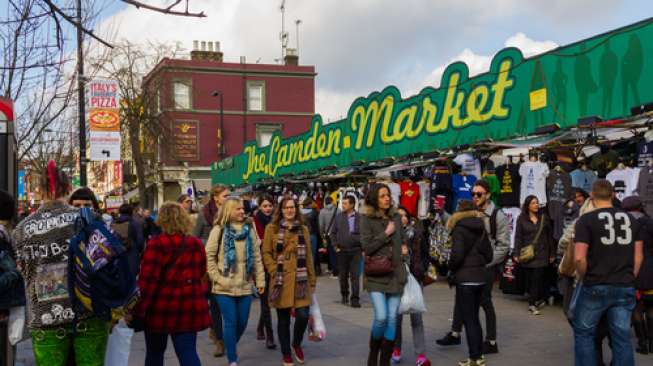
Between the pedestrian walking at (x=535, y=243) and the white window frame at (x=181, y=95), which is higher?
the white window frame at (x=181, y=95)

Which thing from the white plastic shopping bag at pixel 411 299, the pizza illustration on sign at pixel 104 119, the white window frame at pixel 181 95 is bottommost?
the white plastic shopping bag at pixel 411 299

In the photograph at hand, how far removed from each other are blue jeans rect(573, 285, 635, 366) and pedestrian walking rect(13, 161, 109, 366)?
Answer: 3855 mm

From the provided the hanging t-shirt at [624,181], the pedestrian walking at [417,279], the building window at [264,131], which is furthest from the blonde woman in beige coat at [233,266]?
the building window at [264,131]

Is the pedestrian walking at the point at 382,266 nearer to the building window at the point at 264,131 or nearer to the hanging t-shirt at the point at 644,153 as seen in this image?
the hanging t-shirt at the point at 644,153

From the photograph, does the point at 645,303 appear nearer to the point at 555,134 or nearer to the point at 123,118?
the point at 555,134

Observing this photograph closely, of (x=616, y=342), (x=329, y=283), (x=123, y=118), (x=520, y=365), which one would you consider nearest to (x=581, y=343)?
(x=616, y=342)

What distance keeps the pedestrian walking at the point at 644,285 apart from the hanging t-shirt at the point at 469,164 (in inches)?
199

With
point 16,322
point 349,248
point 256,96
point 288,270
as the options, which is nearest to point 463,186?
point 349,248

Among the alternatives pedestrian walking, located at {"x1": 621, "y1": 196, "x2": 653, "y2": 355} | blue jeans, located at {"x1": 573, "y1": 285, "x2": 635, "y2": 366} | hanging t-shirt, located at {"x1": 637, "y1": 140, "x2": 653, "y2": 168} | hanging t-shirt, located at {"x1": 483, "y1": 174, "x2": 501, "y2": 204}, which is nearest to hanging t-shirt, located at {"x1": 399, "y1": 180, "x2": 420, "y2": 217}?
hanging t-shirt, located at {"x1": 483, "y1": 174, "x2": 501, "y2": 204}

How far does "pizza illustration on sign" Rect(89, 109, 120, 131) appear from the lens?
13141mm

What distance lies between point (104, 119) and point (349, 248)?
208 inches

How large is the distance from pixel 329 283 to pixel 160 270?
10.0m

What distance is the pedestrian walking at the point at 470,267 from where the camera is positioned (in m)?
6.97

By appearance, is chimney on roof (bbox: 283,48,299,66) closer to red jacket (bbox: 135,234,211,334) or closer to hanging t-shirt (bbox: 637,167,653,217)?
hanging t-shirt (bbox: 637,167,653,217)
